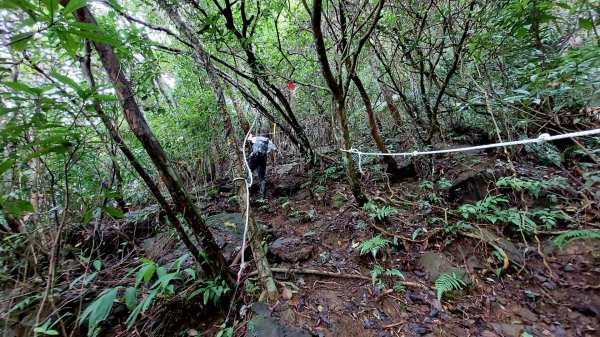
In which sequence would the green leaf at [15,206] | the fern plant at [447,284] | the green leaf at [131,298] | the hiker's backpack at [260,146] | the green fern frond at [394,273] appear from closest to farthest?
the green leaf at [15,206] → the green leaf at [131,298] → the fern plant at [447,284] → the green fern frond at [394,273] → the hiker's backpack at [260,146]

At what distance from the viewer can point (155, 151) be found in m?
2.28

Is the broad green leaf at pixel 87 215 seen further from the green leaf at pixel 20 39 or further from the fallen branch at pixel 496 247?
the fallen branch at pixel 496 247

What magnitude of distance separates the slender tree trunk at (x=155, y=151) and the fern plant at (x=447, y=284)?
2172 millimetres

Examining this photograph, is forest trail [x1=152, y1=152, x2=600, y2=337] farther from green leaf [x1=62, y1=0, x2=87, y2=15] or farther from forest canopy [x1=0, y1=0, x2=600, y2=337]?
green leaf [x1=62, y1=0, x2=87, y2=15]

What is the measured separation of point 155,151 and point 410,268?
10.0ft

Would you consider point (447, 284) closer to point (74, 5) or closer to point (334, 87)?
point (334, 87)

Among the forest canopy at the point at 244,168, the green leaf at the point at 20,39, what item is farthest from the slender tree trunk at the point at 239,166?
the green leaf at the point at 20,39

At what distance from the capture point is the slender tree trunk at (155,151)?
2156 mm

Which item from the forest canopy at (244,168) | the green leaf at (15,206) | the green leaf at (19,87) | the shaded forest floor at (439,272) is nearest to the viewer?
the green leaf at (19,87)

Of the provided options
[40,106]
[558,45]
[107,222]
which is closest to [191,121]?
[107,222]

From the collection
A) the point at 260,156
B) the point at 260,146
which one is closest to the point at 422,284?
the point at 260,156

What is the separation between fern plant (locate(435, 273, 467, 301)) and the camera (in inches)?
105

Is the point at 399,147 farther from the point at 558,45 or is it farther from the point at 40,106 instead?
the point at 40,106

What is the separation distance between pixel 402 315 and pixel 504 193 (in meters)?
2.49
